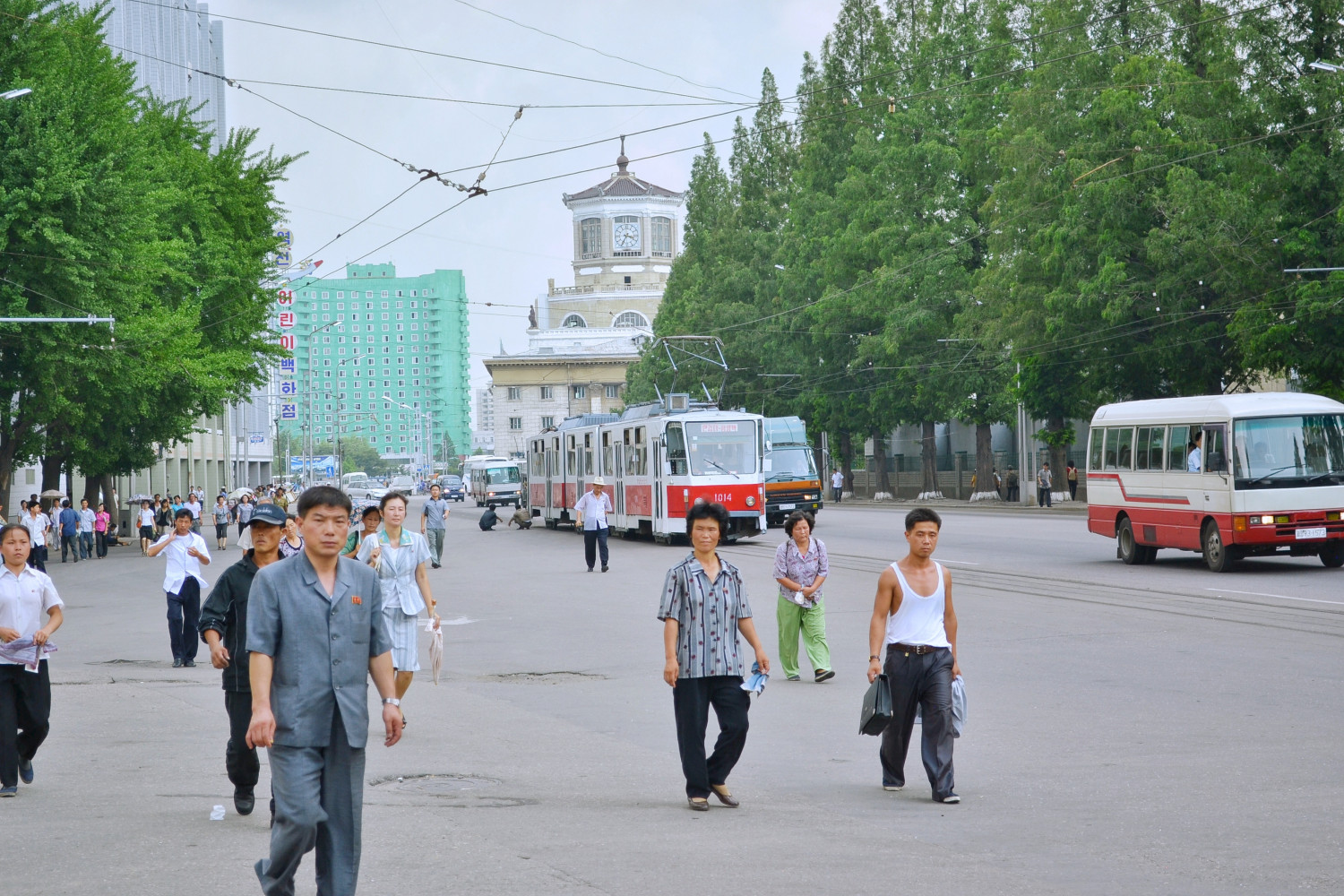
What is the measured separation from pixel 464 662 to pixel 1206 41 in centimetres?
3345

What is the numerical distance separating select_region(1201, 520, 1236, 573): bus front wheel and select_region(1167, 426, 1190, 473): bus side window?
1073mm

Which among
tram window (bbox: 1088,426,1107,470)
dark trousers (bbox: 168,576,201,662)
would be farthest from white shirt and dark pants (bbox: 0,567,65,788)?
tram window (bbox: 1088,426,1107,470)

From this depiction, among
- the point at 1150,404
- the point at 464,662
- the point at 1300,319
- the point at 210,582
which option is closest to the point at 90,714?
the point at 464,662

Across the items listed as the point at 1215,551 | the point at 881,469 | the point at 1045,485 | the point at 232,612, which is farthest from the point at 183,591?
the point at 881,469

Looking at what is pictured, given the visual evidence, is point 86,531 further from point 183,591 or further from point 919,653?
point 919,653

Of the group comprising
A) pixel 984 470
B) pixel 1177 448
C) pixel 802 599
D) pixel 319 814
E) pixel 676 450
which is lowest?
pixel 319 814

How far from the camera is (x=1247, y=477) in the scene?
74.6ft

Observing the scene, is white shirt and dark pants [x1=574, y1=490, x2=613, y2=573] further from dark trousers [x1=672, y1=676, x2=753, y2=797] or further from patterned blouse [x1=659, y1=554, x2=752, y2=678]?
dark trousers [x1=672, y1=676, x2=753, y2=797]

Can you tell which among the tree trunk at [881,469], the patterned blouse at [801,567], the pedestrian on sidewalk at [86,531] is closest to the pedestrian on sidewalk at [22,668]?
the patterned blouse at [801,567]

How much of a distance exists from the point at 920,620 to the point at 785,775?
1.40 meters

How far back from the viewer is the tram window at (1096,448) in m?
27.3

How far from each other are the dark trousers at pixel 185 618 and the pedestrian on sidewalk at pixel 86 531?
27.9 meters

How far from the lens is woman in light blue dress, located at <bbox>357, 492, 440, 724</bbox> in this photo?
11.1 m

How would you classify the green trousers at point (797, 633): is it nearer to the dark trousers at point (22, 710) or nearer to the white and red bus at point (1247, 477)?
the dark trousers at point (22, 710)
